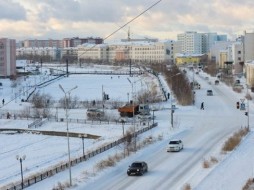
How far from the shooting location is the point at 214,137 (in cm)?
2967

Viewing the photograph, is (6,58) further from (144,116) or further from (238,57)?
(144,116)

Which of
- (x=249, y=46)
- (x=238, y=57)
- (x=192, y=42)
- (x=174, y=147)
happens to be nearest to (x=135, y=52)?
(x=192, y=42)

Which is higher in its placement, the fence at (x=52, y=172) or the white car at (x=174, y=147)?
the white car at (x=174, y=147)

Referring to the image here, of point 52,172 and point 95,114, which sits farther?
point 95,114

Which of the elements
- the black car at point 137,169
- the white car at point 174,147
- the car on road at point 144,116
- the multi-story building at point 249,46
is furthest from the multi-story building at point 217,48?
the black car at point 137,169

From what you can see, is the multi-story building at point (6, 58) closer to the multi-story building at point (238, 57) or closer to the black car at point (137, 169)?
the multi-story building at point (238, 57)

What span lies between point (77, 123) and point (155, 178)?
744 inches

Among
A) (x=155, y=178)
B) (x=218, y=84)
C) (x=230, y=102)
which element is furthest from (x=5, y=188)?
(x=218, y=84)

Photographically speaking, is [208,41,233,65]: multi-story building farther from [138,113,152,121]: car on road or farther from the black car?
the black car

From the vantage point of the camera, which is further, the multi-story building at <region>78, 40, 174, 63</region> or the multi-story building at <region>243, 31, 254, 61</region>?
the multi-story building at <region>78, 40, 174, 63</region>

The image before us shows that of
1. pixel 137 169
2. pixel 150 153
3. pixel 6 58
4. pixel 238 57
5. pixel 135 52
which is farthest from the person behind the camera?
pixel 135 52

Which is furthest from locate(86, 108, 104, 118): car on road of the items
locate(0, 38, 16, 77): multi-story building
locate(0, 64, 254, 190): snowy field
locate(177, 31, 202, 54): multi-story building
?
locate(177, 31, 202, 54): multi-story building

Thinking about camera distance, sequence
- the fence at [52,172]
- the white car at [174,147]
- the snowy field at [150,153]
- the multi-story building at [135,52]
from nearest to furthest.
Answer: the fence at [52,172]
the snowy field at [150,153]
the white car at [174,147]
the multi-story building at [135,52]

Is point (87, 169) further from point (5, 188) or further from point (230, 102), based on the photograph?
point (230, 102)
